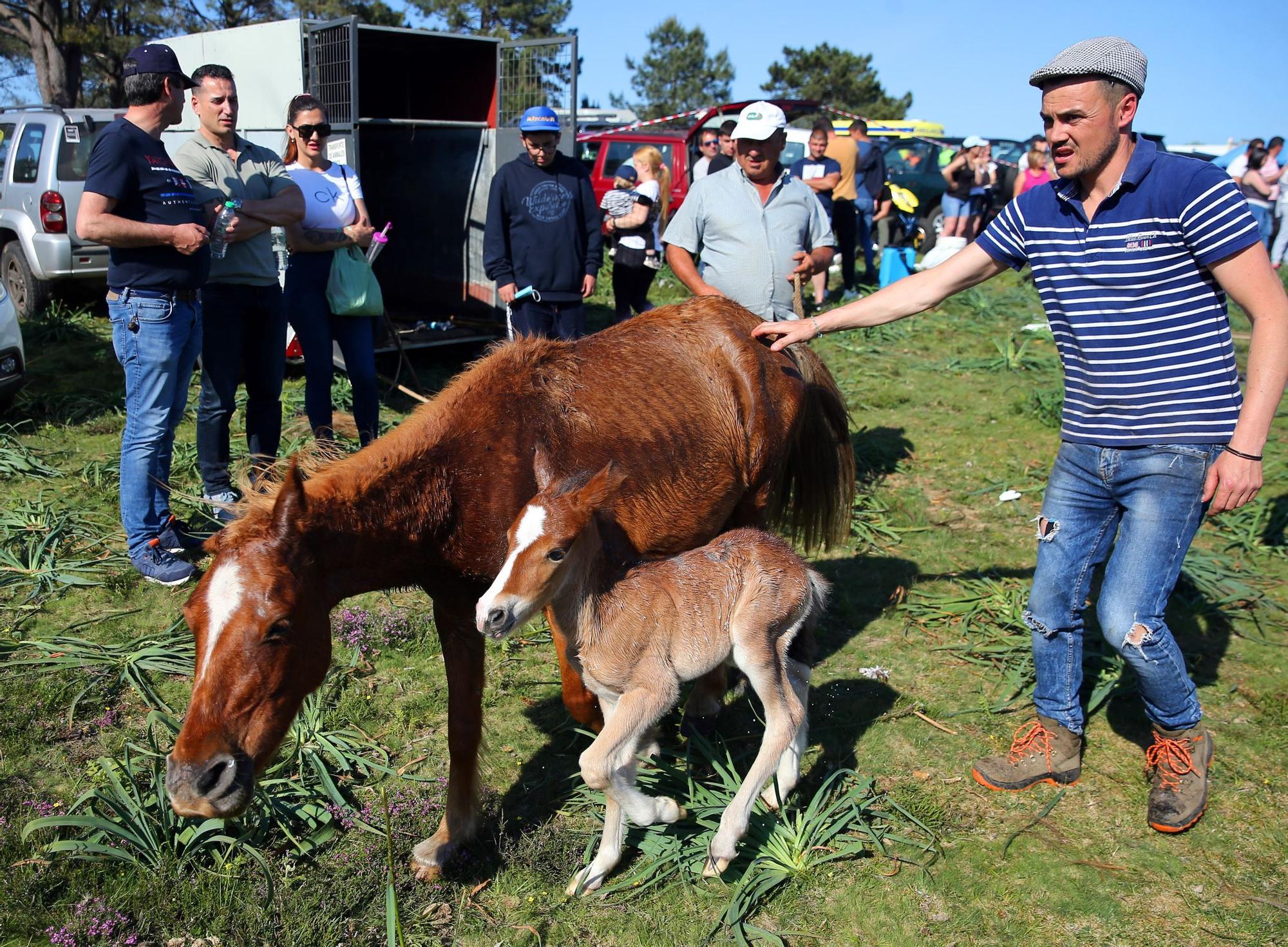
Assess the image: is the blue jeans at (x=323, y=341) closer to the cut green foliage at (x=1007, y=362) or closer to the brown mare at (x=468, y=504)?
the brown mare at (x=468, y=504)

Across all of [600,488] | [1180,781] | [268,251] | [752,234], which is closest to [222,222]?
[268,251]

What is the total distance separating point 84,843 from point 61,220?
955cm

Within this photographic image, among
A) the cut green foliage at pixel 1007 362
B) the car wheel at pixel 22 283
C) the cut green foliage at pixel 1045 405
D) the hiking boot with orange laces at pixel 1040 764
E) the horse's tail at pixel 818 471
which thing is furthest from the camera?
the car wheel at pixel 22 283

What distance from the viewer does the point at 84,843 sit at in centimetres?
311

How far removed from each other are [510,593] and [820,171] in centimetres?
1167

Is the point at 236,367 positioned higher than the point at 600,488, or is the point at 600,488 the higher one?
the point at 600,488

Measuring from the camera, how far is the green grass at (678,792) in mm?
3086

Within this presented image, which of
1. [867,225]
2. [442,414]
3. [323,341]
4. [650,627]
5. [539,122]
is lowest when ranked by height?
[650,627]

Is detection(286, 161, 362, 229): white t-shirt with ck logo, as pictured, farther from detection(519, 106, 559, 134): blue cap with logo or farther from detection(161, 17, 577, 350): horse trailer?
detection(161, 17, 577, 350): horse trailer

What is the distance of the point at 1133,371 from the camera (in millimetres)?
3238

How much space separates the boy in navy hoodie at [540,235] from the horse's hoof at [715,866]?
4565 mm

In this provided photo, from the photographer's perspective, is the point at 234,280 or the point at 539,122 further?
the point at 539,122

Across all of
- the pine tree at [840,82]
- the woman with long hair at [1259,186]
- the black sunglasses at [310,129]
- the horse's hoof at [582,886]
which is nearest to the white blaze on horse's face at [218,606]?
the horse's hoof at [582,886]

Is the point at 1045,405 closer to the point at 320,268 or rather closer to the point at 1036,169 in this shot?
the point at 320,268
